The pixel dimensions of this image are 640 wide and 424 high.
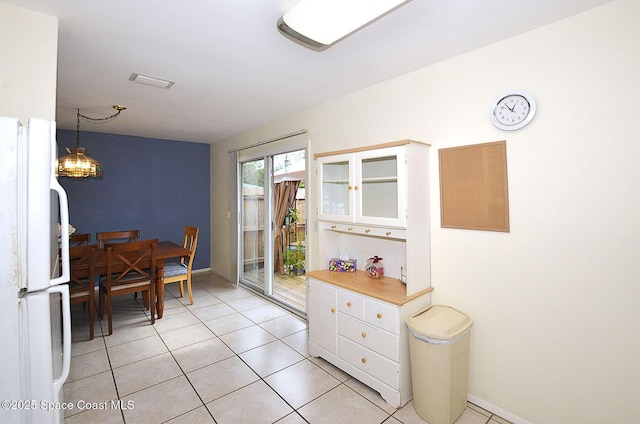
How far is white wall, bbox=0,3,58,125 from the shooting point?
5.07 ft

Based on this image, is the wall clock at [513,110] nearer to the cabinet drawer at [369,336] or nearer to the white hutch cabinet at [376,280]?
the white hutch cabinet at [376,280]

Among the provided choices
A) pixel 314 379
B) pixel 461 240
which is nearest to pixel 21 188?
pixel 314 379

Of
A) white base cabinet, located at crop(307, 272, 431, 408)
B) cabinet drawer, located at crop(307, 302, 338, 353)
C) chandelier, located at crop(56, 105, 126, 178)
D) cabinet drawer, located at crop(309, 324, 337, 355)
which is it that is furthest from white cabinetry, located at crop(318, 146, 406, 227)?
chandelier, located at crop(56, 105, 126, 178)

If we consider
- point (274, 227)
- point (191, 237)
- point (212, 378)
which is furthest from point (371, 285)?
point (191, 237)

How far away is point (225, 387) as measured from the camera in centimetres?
227

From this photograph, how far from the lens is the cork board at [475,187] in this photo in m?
1.94

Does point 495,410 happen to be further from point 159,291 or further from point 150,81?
point 150,81

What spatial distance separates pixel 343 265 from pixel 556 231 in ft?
5.37

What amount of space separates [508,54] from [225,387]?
121 inches

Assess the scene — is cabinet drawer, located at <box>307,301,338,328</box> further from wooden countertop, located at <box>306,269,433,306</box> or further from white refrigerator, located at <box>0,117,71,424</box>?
white refrigerator, located at <box>0,117,71,424</box>

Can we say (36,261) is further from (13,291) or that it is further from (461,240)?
(461,240)

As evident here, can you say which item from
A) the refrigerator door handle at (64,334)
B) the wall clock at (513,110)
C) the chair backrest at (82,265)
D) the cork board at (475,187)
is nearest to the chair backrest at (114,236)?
the chair backrest at (82,265)

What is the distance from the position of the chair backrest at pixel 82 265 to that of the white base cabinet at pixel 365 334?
90.2 inches

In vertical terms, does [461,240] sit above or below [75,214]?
below
